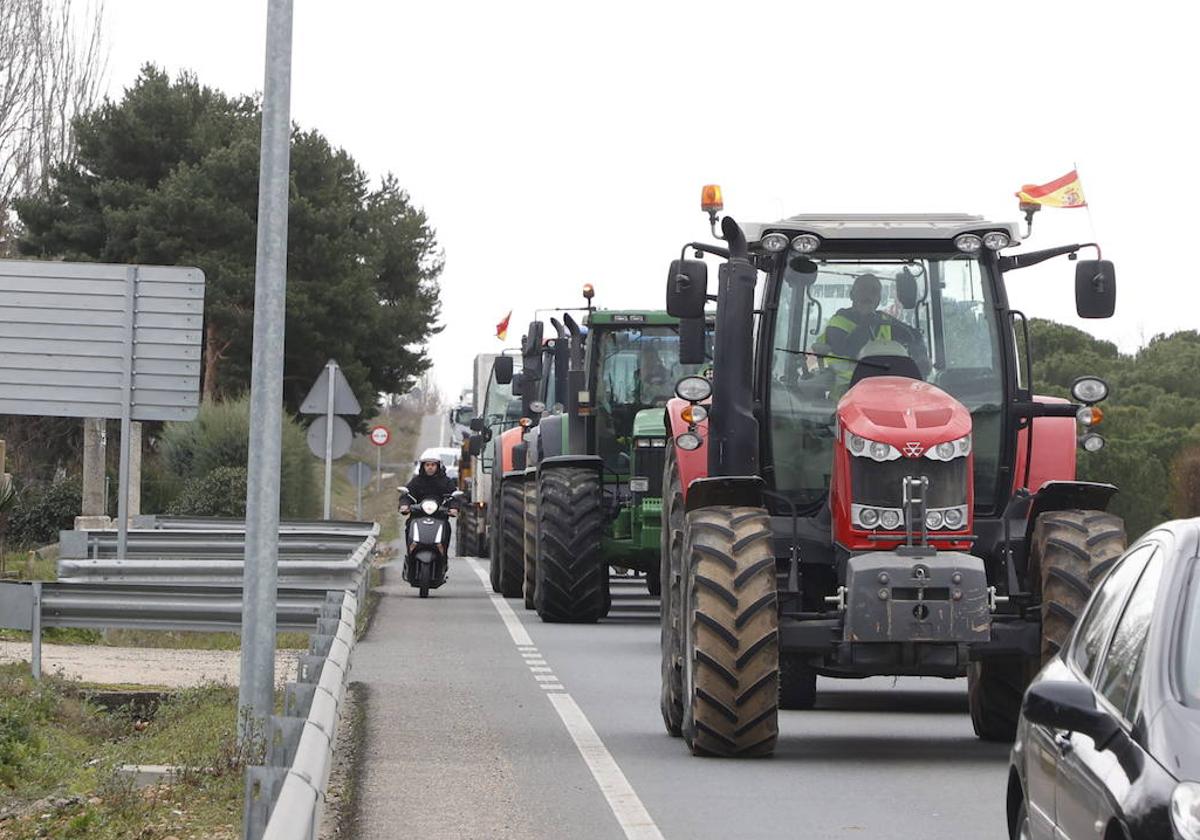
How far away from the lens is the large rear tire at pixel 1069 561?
40.4 ft

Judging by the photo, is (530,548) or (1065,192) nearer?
(1065,192)

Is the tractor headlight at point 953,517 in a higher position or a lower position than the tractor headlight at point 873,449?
lower

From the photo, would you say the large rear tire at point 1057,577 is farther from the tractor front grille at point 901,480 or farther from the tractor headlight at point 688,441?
the tractor headlight at point 688,441

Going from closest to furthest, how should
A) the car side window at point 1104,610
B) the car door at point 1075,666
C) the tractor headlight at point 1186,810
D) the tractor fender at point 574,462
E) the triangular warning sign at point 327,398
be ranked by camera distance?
the tractor headlight at point 1186,810
the car door at point 1075,666
the car side window at point 1104,610
the tractor fender at point 574,462
the triangular warning sign at point 327,398

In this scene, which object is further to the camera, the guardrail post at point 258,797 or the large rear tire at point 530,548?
the large rear tire at point 530,548

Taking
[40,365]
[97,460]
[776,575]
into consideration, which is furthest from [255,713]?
[97,460]

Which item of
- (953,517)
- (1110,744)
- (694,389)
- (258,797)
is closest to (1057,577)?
(953,517)

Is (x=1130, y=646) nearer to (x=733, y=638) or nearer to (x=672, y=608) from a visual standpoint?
(x=733, y=638)

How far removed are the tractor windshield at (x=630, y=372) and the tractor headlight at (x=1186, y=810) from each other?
65.2 ft

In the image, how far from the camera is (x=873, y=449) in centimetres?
1231

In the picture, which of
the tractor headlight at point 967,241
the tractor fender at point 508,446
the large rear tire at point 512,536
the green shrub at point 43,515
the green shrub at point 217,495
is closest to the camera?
the tractor headlight at point 967,241

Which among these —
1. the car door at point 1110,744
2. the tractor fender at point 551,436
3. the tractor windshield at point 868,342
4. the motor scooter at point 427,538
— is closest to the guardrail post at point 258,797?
the car door at point 1110,744

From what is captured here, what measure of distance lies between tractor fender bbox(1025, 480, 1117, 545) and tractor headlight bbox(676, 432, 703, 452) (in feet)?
6.35

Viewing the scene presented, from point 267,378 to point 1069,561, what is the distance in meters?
4.23
